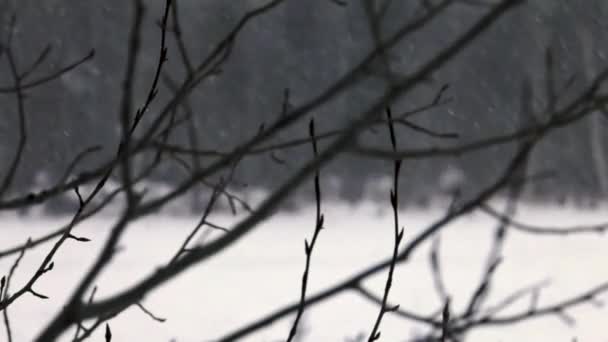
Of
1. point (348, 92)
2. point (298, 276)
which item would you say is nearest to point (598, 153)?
point (348, 92)

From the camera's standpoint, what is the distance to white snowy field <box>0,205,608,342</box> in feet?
21.6

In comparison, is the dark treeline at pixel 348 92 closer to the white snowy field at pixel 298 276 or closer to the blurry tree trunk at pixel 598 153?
the blurry tree trunk at pixel 598 153

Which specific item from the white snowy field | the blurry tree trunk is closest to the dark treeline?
the blurry tree trunk

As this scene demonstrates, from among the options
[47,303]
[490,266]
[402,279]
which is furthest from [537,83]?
[490,266]

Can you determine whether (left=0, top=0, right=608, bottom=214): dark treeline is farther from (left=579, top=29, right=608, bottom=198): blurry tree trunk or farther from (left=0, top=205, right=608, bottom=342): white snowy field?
(left=0, top=205, right=608, bottom=342): white snowy field

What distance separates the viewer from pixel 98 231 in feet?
36.4

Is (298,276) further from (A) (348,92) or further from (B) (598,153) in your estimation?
(B) (598,153)

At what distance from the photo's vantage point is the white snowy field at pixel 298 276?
21.6 ft

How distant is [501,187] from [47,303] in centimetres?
724

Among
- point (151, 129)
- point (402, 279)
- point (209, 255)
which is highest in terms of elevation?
point (402, 279)

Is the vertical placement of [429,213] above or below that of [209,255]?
above

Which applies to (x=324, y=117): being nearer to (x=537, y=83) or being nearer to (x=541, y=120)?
(x=537, y=83)

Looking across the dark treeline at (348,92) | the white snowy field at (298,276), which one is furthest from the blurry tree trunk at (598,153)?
the white snowy field at (298,276)

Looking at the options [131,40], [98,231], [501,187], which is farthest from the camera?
[98,231]
